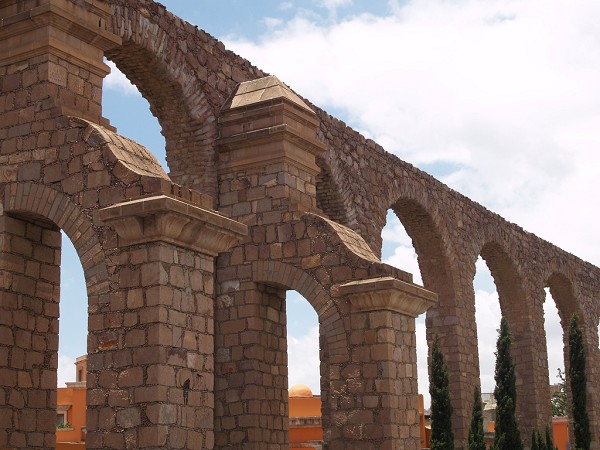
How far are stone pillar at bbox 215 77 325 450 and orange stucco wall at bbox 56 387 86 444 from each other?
9464mm

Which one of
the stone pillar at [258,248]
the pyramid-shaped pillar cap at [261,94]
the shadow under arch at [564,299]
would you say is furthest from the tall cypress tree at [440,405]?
the shadow under arch at [564,299]

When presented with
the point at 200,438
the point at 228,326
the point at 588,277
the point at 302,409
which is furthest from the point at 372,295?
the point at 588,277

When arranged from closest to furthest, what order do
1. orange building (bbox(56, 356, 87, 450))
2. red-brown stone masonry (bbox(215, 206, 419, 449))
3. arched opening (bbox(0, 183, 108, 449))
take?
1. arched opening (bbox(0, 183, 108, 449))
2. red-brown stone masonry (bbox(215, 206, 419, 449))
3. orange building (bbox(56, 356, 87, 450))

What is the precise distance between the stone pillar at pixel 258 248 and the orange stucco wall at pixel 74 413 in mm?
9464

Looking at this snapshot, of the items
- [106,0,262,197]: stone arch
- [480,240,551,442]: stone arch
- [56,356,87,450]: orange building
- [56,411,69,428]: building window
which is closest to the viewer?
[106,0,262,197]: stone arch

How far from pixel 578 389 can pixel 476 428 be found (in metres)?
5.66

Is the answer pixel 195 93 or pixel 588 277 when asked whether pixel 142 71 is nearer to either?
pixel 195 93

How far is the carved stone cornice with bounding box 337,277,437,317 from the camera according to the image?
33.0 ft

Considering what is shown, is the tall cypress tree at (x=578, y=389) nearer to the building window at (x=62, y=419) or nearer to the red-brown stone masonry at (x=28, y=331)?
the building window at (x=62, y=419)

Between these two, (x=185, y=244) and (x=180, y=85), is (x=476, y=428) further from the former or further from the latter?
(x=185, y=244)

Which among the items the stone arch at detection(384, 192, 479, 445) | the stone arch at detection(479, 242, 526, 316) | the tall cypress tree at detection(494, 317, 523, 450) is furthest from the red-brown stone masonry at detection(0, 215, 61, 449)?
the stone arch at detection(479, 242, 526, 316)

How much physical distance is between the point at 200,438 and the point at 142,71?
517cm

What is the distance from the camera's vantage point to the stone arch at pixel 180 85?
36.2 feet

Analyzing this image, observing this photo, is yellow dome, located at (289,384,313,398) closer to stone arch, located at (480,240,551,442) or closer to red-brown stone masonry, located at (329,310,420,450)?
stone arch, located at (480,240,551,442)
